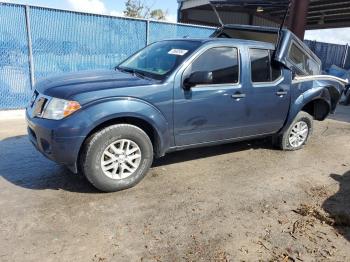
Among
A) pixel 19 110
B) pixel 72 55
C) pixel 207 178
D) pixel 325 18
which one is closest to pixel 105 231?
pixel 207 178

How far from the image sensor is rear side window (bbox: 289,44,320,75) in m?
5.89

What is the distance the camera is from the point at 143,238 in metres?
3.30

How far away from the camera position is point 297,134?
6305 millimetres

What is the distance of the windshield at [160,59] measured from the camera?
453cm

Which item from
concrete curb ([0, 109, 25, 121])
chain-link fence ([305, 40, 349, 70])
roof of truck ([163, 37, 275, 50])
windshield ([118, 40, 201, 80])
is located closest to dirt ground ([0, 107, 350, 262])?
windshield ([118, 40, 201, 80])

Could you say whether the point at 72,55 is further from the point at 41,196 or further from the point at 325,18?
the point at 325,18

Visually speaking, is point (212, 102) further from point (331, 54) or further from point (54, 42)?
point (331, 54)

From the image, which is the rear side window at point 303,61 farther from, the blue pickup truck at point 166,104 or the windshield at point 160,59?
the windshield at point 160,59

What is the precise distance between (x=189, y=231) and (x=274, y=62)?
124 inches

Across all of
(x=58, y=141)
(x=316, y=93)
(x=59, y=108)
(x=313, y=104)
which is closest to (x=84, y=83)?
(x=59, y=108)

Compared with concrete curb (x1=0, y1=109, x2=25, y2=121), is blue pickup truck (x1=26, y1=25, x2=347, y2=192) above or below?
above

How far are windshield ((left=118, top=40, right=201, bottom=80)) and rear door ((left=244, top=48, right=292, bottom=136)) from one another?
103 centimetres

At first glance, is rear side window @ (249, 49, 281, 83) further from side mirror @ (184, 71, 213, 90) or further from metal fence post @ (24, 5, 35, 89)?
metal fence post @ (24, 5, 35, 89)

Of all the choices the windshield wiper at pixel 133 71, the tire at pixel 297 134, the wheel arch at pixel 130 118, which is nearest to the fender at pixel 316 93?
the tire at pixel 297 134
